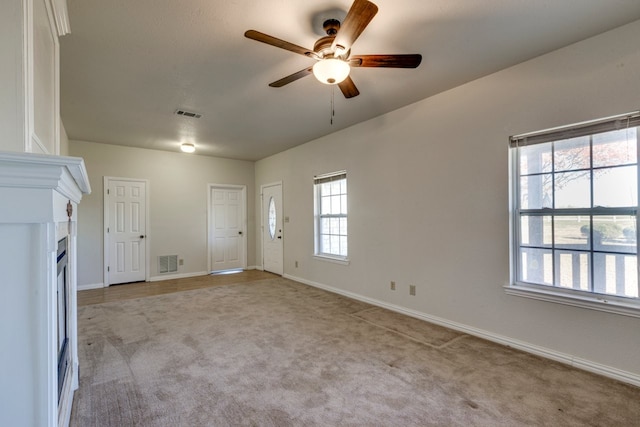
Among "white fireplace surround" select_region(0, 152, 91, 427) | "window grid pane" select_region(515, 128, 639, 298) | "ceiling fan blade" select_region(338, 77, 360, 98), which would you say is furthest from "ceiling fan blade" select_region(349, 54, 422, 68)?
"white fireplace surround" select_region(0, 152, 91, 427)

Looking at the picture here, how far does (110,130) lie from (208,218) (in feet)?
8.00

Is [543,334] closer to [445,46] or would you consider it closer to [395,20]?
[445,46]

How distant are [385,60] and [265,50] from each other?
99cm

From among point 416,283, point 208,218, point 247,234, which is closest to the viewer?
point 416,283

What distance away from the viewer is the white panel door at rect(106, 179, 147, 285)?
543cm

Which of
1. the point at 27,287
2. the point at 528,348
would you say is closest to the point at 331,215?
the point at 528,348

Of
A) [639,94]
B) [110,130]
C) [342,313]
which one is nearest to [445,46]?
[639,94]

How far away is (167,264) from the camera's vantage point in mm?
5977

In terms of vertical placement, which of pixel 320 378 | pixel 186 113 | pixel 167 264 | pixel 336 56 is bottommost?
pixel 320 378

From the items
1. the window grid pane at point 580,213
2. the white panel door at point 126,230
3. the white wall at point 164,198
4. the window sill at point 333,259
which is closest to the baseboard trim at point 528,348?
the window grid pane at point 580,213

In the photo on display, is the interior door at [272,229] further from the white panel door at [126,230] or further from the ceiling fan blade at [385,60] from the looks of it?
the ceiling fan blade at [385,60]

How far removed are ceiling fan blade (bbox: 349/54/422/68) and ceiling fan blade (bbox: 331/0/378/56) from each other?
0.15 metres

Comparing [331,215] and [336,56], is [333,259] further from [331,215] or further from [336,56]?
[336,56]

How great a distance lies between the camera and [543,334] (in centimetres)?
260
